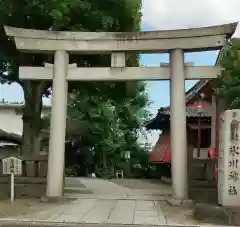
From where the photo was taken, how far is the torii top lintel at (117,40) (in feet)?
45.5

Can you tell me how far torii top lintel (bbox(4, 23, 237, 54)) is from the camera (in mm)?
13883

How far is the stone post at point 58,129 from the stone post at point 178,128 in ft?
10.8

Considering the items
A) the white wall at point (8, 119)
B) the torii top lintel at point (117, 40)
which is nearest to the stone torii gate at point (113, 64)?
the torii top lintel at point (117, 40)

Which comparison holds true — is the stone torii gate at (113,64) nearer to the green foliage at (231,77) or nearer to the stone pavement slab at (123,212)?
the green foliage at (231,77)

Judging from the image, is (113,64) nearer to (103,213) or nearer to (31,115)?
(31,115)

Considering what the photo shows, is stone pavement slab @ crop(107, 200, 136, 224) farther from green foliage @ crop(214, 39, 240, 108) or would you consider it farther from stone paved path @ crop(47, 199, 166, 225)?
green foliage @ crop(214, 39, 240, 108)

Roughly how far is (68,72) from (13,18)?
3.07 metres

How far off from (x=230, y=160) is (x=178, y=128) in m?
2.89

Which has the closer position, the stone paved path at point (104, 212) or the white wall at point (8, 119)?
the stone paved path at point (104, 212)

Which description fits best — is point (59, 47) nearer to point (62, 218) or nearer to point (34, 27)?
point (34, 27)

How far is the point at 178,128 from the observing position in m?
13.6

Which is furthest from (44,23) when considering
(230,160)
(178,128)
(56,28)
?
(230,160)

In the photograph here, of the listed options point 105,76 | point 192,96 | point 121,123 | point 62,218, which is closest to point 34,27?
point 105,76

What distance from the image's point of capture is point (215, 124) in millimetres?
15164
